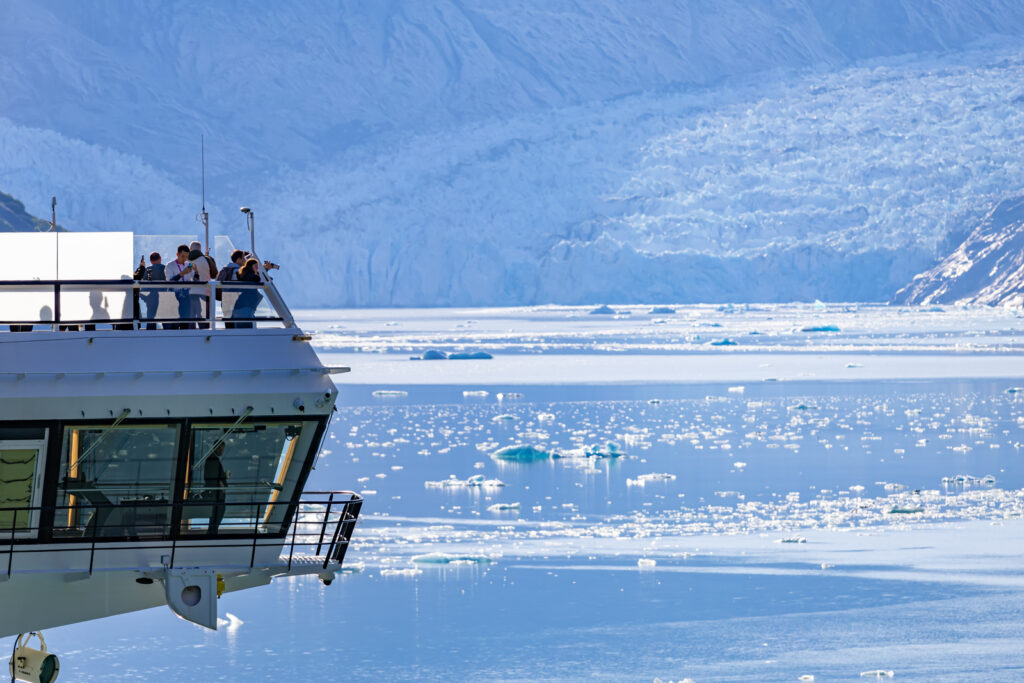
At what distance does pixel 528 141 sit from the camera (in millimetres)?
123250

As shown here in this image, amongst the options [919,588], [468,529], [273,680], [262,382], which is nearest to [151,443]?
[262,382]

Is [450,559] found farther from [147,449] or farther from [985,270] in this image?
[985,270]

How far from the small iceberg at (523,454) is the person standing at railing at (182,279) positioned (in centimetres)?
1869

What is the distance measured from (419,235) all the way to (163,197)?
60.5 ft

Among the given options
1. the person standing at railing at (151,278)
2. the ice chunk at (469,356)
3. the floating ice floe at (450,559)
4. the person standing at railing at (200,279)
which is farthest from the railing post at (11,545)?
the ice chunk at (469,356)

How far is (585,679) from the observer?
14.5 metres

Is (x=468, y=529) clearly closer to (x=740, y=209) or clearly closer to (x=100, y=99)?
(x=740, y=209)

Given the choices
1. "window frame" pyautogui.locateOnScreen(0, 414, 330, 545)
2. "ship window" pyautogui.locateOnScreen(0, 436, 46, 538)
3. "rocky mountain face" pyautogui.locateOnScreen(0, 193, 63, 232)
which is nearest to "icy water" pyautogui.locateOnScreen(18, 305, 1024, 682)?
"window frame" pyautogui.locateOnScreen(0, 414, 330, 545)

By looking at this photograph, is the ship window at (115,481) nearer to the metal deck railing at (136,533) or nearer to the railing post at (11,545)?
the metal deck railing at (136,533)

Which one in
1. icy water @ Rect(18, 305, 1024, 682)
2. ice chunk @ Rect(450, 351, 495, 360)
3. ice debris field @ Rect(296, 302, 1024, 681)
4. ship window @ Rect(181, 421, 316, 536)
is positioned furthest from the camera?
ice chunk @ Rect(450, 351, 495, 360)

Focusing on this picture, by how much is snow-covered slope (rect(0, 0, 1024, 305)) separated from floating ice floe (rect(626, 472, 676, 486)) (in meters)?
82.8

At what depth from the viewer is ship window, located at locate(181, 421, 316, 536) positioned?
33.9 feet

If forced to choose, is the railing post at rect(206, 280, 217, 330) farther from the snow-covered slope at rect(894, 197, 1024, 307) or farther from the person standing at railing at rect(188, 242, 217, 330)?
the snow-covered slope at rect(894, 197, 1024, 307)

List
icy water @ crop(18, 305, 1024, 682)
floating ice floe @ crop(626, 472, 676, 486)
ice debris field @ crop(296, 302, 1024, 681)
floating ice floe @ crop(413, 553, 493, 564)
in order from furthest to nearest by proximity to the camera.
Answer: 1. floating ice floe @ crop(626, 472, 676, 486)
2. floating ice floe @ crop(413, 553, 493, 564)
3. ice debris field @ crop(296, 302, 1024, 681)
4. icy water @ crop(18, 305, 1024, 682)
